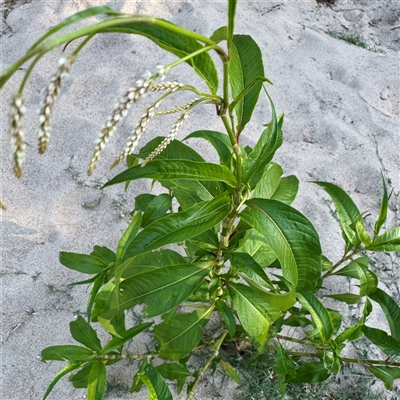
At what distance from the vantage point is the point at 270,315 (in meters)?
1.49

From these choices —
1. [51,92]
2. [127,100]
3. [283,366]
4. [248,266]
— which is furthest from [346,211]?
[51,92]

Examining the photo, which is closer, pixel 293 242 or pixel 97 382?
pixel 293 242

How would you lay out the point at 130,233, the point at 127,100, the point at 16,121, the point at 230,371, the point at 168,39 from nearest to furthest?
1. the point at 16,121
2. the point at 127,100
3. the point at 168,39
4. the point at 130,233
5. the point at 230,371

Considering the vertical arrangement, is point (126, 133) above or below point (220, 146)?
below

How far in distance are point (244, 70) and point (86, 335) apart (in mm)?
1050

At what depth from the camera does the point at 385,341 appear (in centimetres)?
159

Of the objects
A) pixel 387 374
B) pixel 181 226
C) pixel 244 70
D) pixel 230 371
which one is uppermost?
pixel 244 70

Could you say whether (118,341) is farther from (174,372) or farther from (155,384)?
(174,372)

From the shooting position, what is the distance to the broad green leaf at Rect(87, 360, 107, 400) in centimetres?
147

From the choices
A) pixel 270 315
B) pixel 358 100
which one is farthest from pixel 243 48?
pixel 358 100

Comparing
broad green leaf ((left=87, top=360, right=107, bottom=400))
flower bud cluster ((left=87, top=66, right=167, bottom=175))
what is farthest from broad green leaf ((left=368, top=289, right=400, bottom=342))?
flower bud cluster ((left=87, top=66, right=167, bottom=175))

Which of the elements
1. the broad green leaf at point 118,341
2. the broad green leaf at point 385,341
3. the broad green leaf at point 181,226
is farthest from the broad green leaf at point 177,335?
the broad green leaf at point 385,341

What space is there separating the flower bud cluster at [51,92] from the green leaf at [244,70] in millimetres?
721

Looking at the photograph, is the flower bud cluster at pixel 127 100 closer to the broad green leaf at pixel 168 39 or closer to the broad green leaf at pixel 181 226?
the broad green leaf at pixel 168 39
